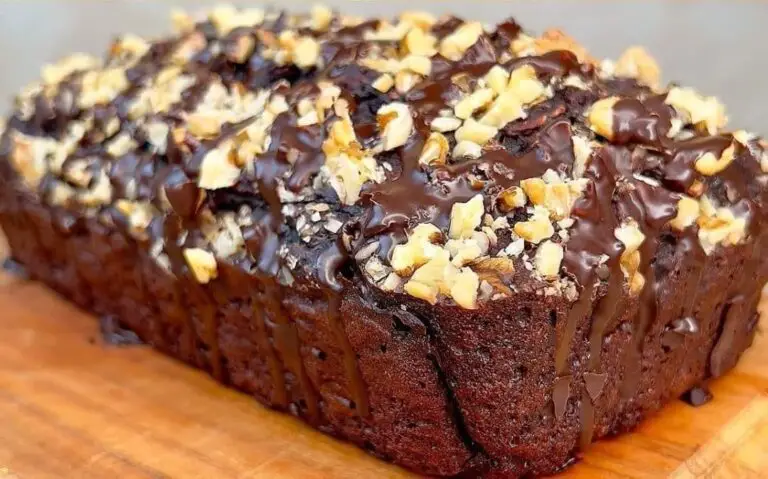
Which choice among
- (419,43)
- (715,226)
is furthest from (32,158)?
(715,226)

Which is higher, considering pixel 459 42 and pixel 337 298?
pixel 459 42

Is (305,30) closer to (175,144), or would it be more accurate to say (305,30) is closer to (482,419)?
(175,144)

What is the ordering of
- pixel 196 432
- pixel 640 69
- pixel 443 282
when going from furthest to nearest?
pixel 640 69, pixel 196 432, pixel 443 282

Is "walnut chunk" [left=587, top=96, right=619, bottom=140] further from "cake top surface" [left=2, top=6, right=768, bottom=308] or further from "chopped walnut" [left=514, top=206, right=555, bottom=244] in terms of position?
"chopped walnut" [left=514, top=206, right=555, bottom=244]

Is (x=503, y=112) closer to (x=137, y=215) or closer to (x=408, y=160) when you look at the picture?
(x=408, y=160)

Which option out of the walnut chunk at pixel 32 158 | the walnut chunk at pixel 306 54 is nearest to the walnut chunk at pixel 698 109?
the walnut chunk at pixel 306 54

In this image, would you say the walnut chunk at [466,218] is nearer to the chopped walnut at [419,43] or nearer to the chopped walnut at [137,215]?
the chopped walnut at [419,43]
